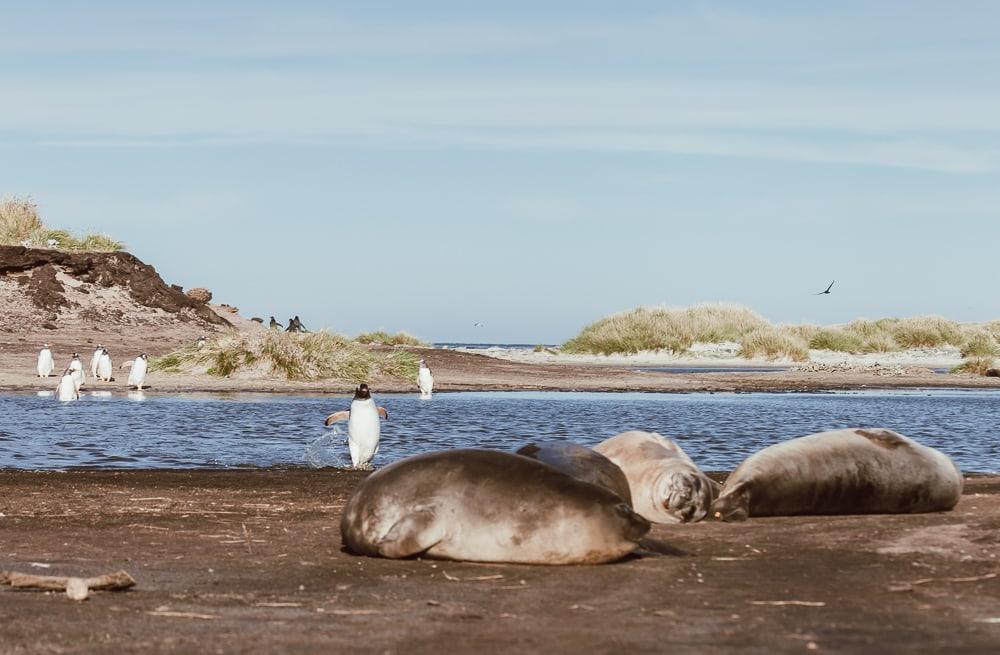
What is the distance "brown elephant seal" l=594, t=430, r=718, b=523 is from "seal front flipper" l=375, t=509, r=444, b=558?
2133 mm

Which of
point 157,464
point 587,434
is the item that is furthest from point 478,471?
point 587,434

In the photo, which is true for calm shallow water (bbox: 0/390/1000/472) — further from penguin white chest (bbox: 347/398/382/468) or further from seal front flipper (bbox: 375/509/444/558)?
seal front flipper (bbox: 375/509/444/558)

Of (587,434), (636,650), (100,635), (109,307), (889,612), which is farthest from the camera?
(109,307)

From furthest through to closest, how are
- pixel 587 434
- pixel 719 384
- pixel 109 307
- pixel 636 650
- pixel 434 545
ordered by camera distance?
pixel 109 307 < pixel 719 384 < pixel 587 434 < pixel 434 545 < pixel 636 650

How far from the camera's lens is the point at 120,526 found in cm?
867

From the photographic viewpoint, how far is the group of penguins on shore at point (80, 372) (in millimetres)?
24297

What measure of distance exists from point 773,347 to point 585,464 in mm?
48122

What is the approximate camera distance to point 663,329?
60.7m

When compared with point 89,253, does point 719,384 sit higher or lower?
lower

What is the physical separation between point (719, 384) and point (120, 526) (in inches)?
1074

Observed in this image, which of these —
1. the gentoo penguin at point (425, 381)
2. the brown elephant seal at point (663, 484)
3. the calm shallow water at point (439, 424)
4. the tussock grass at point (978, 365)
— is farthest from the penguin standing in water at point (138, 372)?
the tussock grass at point (978, 365)

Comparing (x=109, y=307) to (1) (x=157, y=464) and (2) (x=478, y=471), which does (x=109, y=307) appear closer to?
(1) (x=157, y=464)

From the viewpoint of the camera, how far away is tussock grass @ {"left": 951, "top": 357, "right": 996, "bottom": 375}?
42.8 m

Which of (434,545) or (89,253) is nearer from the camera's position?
(434,545)
